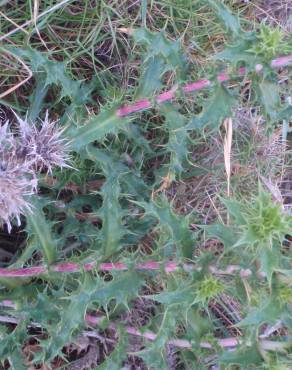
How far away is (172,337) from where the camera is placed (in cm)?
256

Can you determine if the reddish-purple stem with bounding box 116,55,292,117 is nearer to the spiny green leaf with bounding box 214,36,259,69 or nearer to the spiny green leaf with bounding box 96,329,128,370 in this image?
the spiny green leaf with bounding box 214,36,259,69

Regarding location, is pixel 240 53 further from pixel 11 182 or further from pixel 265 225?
pixel 11 182

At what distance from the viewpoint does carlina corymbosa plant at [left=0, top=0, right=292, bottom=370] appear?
200 centimetres

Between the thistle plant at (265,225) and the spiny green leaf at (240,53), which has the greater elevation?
the spiny green leaf at (240,53)

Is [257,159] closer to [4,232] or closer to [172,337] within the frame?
[172,337]

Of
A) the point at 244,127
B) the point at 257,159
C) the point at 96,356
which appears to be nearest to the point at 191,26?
the point at 244,127

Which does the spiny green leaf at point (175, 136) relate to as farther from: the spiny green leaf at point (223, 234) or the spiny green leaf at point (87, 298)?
the spiny green leaf at point (87, 298)

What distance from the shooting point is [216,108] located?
7.12 ft

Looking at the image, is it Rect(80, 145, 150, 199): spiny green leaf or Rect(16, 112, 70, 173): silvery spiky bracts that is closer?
Rect(16, 112, 70, 173): silvery spiky bracts

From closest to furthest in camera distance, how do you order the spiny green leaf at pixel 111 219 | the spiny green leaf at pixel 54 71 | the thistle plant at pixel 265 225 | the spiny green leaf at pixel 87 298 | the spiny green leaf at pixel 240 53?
the thistle plant at pixel 265 225 → the spiny green leaf at pixel 240 53 → the spiny green leaf at pixel 87 298 → the spiny green leaf at pixel 111 219 → the spiny green leaf at pixel 54 71

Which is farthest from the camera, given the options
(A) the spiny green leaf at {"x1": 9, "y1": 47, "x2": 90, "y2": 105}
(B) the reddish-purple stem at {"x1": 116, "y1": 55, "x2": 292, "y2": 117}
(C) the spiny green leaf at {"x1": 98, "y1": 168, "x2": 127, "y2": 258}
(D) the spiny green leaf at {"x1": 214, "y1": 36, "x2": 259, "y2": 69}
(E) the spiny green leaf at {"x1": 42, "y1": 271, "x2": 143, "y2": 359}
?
(A) the spiny green leaf at {"x1": 9, "y1": 47, "x2": 90, "y2": 105}

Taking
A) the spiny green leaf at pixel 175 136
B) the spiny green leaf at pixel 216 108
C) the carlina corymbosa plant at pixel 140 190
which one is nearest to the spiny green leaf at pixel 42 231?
the carlina corymbosa plant at pixel 140 190

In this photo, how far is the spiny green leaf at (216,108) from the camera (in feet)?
7.07

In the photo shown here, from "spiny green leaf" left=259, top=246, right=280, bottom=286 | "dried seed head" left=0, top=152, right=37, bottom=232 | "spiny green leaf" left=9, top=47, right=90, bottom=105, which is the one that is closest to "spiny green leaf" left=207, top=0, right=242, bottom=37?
"spiny green leaf" left=9, top=47, right=90, bottom=105
